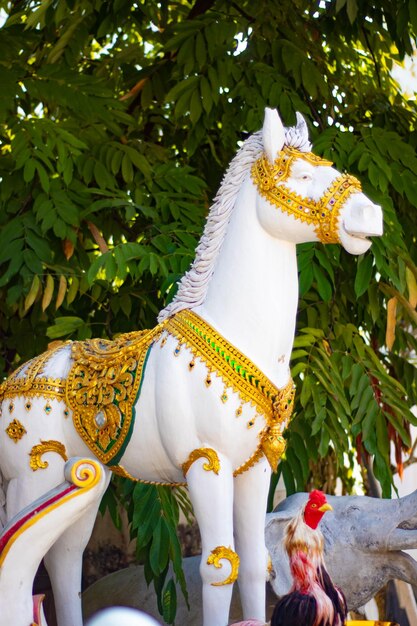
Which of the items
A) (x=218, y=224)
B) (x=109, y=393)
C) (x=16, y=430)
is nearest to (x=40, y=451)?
(x=16, y=430)

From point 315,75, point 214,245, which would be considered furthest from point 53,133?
point 214,245

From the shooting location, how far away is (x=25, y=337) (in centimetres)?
447

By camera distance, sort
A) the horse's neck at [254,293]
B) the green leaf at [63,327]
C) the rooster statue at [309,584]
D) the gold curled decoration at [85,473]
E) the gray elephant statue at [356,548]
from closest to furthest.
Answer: the rooster statue at [309,584], the gold curled decoration at [85,473], the horse's neck at [254,293], the gray elephant statue at [356,548], the green leaf at [63,327]

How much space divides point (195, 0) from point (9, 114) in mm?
1101

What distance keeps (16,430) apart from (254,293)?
69 cm

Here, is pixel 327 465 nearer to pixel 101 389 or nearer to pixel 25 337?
pixel 25 337

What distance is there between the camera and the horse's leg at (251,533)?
307cm

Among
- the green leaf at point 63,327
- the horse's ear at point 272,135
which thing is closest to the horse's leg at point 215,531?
the horse's ear at point 272,135

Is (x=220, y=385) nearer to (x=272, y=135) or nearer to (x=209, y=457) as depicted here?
(x=209, y=457)

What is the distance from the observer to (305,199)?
3.00 metres

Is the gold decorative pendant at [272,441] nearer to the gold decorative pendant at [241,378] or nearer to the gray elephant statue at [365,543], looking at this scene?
the gold decorative pendant at [241,378]

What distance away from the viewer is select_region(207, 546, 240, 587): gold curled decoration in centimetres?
294

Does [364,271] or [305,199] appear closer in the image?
[305,199]

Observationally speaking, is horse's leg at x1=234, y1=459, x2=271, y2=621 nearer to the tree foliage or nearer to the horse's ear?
the tree foliage
